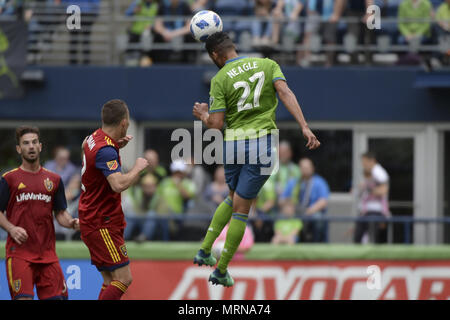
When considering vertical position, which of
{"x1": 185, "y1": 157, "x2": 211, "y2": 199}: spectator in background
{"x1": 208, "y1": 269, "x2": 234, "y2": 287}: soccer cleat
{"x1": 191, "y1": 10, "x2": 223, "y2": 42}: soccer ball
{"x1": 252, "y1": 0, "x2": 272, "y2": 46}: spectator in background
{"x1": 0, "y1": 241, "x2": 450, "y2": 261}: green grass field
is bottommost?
{"x1": 0, "y1": 241, "x2": 450, "y2": 261}: green grass field

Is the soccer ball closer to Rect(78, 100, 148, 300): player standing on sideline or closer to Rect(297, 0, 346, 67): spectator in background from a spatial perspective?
Rect(78, 100, 148, 300): player standing on sideline

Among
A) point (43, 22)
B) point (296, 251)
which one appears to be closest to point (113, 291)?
point (296, 251)

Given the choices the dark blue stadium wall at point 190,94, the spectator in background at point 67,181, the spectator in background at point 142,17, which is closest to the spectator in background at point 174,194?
the spectator in background at point 67,181

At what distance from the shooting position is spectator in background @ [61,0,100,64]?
53.9 ft

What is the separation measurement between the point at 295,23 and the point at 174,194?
421 cm

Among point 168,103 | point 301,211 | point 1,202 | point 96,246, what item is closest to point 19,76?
point 168,103

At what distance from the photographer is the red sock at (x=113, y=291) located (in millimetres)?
8039

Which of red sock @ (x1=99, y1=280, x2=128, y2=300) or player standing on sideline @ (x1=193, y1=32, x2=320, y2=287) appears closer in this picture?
player standing on sideline @ (x1=193, y1=32, x2=320, y2=287)

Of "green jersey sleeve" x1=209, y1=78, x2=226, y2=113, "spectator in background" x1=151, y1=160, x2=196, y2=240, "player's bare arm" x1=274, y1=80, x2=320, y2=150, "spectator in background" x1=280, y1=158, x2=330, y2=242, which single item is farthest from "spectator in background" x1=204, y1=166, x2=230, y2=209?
"player's bare arm" x1=274, y1=80, x2=320, y2=150

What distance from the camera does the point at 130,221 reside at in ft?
43.9

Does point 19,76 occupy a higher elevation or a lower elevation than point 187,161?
higher

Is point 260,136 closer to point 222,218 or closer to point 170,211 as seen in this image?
point 222,218

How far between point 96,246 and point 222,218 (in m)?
1.27
